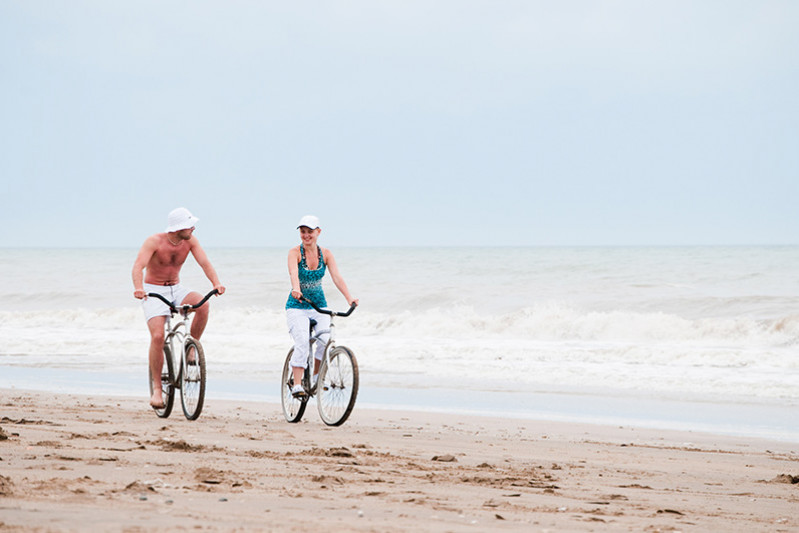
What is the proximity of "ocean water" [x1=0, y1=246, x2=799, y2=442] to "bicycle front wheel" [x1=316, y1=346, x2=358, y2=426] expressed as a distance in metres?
2.13

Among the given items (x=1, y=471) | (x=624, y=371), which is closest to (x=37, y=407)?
(x=1, y=471)

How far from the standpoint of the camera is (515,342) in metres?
19.2

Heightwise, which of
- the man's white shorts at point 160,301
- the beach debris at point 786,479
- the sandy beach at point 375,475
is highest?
the man's white shorts at point 160,301

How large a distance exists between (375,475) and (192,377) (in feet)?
11.3

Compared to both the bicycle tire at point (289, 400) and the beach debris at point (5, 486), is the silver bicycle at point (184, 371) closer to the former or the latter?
the bicycle tire at point (289, 400)

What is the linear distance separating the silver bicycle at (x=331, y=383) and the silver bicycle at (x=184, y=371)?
83 centimetres

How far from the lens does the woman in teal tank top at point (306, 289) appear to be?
27.2 feet

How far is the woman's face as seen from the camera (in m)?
8.26

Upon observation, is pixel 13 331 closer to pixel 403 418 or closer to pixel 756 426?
pixel 403 418

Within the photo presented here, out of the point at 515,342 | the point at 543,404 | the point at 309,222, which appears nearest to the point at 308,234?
the point at 309,222

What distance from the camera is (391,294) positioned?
33812mm

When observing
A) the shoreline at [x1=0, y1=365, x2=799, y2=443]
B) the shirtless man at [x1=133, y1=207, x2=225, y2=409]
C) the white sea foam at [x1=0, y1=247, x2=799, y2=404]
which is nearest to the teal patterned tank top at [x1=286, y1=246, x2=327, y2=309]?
the shirtless man at [x1=133, y1=207, x2=225, y2=409]

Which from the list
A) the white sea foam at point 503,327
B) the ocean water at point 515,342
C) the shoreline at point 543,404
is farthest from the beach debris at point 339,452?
the white sea foam at point 503,327

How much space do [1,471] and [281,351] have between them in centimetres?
1268
